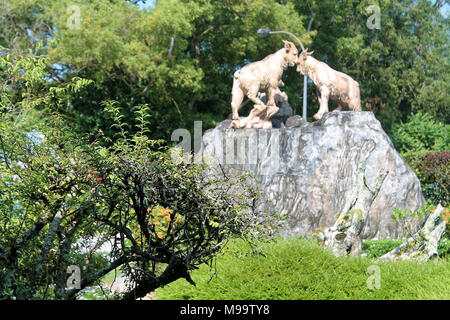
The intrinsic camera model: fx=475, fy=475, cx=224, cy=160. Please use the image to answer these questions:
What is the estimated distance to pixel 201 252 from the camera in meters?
3.79

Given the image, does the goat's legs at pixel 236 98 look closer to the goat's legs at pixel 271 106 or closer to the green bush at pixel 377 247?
the goat's legs at pixel 271 106

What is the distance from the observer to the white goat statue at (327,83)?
11.8 meters

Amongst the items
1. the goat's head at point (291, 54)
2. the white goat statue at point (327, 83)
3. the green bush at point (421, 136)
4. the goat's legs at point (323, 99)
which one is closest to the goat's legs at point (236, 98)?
the goat's head at point (291, 54)

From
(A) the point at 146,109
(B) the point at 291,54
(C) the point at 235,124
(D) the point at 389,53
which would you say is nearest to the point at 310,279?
(A) the point at 146,109

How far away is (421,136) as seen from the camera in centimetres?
2044

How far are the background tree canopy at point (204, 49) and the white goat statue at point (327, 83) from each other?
560cm

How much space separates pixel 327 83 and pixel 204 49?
9.31 m

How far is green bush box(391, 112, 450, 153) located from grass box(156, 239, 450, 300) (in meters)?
14.8

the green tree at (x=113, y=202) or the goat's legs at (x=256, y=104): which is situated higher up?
the goat's legs at (x=256, y=104)

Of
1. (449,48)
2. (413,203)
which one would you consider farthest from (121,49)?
(449,48)

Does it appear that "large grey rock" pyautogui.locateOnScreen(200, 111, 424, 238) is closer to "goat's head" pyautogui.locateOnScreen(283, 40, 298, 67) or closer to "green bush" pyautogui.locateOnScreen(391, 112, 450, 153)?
"goat's head" pyautogui.locateOnScreen(283, 40, 298, 67)

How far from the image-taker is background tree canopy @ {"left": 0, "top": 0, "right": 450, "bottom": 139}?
15898 millimetres

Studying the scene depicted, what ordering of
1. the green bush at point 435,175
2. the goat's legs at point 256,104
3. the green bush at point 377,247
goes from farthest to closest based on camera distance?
the green bush at point 435,175 < the goat's legs at point 256,104 < the green bush at point 377,247

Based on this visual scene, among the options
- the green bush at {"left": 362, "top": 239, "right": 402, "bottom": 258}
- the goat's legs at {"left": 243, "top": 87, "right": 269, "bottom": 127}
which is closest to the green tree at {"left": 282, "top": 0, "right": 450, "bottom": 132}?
the goat's legs at {"left": 243, "top": 87, "right": 269, "bottom": 127}
